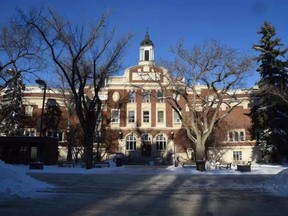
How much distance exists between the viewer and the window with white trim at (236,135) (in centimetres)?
5541

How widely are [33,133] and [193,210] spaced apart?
48.9m

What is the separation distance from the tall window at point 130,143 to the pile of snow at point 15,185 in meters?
40.3

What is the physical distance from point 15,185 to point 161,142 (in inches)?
1710

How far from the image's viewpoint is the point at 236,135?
56.1 meters

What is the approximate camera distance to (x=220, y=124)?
177ft

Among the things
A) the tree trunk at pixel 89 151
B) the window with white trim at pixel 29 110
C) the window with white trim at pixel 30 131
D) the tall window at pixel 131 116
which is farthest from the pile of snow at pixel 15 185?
the window with white trim at pixel 29 110

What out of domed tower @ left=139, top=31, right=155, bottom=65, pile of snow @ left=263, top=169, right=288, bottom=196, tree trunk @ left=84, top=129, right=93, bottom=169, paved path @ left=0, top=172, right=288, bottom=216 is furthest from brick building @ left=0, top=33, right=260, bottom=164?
paved path @ left=0, top=172, right=288, bottom=216

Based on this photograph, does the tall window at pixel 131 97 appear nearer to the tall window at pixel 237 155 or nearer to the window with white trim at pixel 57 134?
the window with white trim at pixel 57 134

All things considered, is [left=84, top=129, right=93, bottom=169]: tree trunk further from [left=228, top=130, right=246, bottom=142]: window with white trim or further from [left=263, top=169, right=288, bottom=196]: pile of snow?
[left=228, top=130, right=246, bottom=142]: window with white trim

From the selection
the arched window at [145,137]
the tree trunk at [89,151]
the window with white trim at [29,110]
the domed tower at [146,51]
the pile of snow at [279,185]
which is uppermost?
the domed tower at [146,51]

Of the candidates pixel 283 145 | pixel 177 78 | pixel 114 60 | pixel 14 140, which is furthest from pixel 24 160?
Answer: pixel 283 145

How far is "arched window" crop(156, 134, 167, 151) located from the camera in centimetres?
5600

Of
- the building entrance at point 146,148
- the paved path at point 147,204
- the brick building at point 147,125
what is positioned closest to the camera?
the paved path at point 147,204

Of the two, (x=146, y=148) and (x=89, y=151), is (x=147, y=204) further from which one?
(x=146, y=148)
